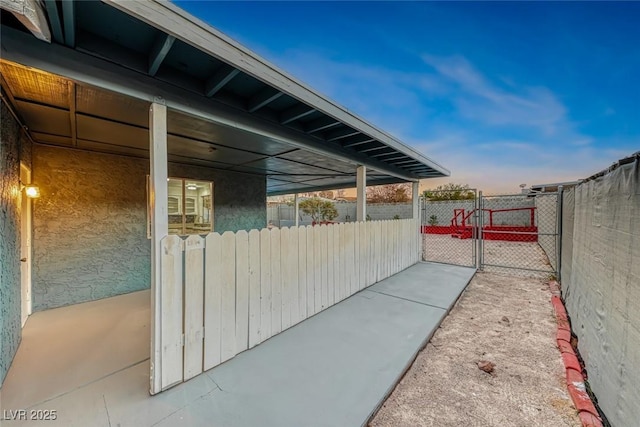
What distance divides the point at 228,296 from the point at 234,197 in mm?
4079

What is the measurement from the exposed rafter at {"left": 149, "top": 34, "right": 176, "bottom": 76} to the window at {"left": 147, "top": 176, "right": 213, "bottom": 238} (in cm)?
369

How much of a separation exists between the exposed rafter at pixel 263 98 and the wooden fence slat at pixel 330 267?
6.39ft

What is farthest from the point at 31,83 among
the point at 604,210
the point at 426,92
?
the point at 426,92

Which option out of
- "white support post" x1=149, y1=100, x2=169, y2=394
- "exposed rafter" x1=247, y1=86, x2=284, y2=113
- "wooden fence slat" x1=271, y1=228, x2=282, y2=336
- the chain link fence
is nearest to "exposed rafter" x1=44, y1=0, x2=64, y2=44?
"white support post" x1=149, y1=100, x2=169, y2=394

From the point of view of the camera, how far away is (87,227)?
3.98 meters

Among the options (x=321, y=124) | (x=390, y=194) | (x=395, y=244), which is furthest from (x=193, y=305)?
(x=390, y=194)

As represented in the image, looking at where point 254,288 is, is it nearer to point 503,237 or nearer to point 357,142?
point 357,142

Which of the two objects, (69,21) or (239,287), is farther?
(239,287)

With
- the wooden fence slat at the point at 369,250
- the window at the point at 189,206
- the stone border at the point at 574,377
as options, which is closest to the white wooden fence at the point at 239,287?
the wooden fence slat at the point at 369,250

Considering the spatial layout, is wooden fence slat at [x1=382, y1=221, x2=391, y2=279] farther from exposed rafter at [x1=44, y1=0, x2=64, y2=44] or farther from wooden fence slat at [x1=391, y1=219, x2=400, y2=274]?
exposed rafter at [x1=44, y1=0, x2=64, y2=44]

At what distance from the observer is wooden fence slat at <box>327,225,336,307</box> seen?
12.2 feet

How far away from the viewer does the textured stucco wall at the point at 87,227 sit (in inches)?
142

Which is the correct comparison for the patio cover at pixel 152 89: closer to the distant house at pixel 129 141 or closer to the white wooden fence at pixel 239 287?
the distant house at pixel 129 141

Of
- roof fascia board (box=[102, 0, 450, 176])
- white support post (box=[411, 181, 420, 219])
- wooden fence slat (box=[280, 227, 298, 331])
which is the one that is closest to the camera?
roof fascia board (box=[102, 0, 450, 176])
